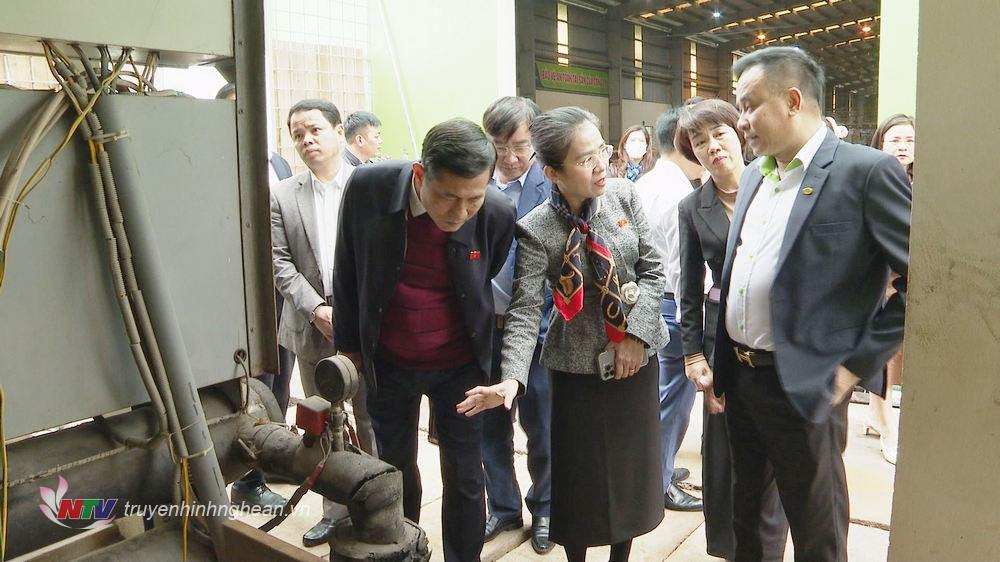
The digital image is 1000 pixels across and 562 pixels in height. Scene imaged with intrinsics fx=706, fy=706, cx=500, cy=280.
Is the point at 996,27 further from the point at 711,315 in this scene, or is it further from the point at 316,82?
the point at 316,82

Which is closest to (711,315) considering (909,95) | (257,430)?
(257,430)

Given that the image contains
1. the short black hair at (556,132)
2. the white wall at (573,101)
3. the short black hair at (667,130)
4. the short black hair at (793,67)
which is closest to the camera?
the short black hair at (793,67)

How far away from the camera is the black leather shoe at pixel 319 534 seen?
267cm

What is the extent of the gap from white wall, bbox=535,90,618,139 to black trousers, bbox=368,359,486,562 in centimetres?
1054

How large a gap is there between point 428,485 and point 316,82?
14.2 feet

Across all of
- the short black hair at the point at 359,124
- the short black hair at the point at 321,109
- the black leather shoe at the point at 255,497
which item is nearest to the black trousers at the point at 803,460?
the short black hair at the point at 321,109

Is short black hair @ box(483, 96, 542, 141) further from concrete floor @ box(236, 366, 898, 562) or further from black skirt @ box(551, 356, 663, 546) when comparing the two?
concrete floor @ box(236, 366, 898, 562)

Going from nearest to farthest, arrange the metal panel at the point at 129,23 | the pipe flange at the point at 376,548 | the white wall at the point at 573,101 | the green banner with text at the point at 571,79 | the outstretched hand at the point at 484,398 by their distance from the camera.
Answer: the metal panel at the point at 129,23 < the pipe flange at the point at 376,548 < the outstretched hand at the point at 484,398 < the white wall at the point at 573,101 < the green banner with text at the point at 571,79

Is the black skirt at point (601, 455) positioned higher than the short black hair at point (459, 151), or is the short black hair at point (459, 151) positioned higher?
the short black hair at point (459, 151)

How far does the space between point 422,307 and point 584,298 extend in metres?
0.47

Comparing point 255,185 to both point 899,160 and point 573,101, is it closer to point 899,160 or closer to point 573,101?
point 899,160

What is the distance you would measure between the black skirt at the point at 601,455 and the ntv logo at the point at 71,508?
1188 mm

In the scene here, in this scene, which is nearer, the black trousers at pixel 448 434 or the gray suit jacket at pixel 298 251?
the black trousers at pixel 448 434

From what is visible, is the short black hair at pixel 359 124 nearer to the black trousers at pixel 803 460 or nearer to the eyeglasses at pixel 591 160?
the eyeglasses at pixel 591 160
